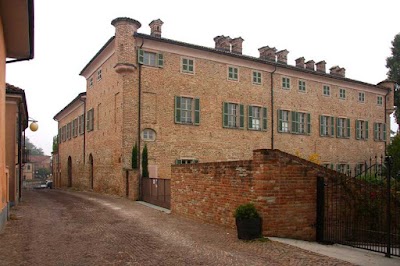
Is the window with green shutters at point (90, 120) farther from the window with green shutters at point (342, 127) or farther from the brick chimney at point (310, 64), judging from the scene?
the window with green shutters at point (342, 127)

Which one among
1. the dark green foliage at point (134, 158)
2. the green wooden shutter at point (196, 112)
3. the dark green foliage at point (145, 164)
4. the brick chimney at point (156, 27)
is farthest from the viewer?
the green wooden shutter at point (196, 112)

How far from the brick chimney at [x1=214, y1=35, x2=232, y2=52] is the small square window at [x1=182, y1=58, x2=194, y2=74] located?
14.4 feet

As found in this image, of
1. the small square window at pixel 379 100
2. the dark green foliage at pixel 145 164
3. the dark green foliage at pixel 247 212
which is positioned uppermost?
the small square window at pixel 379 100

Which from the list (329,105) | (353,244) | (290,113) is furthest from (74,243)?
(329,105)

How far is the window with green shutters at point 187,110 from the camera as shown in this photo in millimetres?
24000

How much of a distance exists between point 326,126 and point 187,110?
13694 millimetres

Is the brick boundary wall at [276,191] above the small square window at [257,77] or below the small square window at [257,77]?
below

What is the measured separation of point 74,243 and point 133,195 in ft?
36.0

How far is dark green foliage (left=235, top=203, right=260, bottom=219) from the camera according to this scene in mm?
9453

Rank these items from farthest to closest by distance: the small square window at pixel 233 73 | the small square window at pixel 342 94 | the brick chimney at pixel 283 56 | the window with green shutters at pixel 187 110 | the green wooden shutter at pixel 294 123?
the small square window at pixel 342 94 < the brick chimney at pixel 283 56 < the green wooden shutter at pixel 294 123 < the small square window at pixel 233 73 < the window with green shutters at pixel 187 110

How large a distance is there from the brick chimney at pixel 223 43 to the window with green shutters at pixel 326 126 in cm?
995

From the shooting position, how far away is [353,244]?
9430 millimetres

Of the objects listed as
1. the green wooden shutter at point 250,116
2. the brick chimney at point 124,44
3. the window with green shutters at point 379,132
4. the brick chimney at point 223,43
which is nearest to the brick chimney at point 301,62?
the brick chimney at point 223,43

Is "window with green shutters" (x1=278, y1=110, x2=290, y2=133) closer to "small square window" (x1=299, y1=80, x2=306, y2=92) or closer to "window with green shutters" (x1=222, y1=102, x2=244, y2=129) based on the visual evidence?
"small square window" (x1=299, y1=80, x2=306, y2=92)
